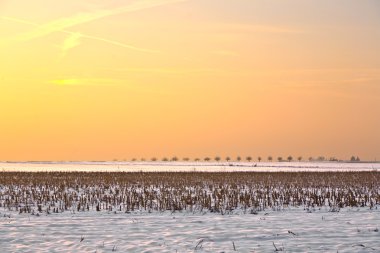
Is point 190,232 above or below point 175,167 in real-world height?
below

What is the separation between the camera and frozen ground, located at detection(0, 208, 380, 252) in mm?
9461

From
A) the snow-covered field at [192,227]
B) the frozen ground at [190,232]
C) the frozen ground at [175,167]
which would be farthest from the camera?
the frozen ground at [175,167]

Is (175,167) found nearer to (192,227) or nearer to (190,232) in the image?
(192,227)

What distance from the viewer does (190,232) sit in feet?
37.0

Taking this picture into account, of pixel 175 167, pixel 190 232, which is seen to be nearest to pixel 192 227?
pixel 190 232

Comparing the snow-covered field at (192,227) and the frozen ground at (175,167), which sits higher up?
the frozen ground at (175,167)

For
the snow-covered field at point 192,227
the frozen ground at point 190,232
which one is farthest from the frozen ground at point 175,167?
the frozen ground at point 190,232

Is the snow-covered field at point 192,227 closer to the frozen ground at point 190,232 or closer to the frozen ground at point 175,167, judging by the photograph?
the frozen ground at point 190,232

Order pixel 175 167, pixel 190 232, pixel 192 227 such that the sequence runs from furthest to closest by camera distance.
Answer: pixel 175 167, pixel 192 227, pixel 190 232

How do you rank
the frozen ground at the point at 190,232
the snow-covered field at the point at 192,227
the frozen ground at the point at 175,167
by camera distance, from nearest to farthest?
1. the frozen ground at the point at 190,232
2. the snow-covered field at the point at 192,227
3. the frozen ground at the point at 175,167

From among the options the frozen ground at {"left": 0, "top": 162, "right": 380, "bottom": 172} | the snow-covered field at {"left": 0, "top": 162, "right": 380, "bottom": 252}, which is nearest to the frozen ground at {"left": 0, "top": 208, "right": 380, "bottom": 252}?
the snow-covered field at {"left": 0, "top": 162, "right": 380, "bottom": 252}

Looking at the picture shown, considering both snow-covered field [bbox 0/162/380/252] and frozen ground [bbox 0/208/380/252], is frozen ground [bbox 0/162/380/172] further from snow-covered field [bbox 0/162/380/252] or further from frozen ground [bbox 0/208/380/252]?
frozen ground [bbox 0/208/380/252]

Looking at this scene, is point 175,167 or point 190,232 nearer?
point 190,232

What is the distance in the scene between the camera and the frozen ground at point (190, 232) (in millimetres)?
9461
